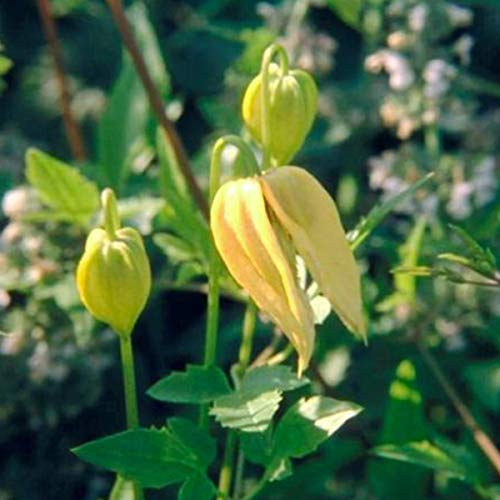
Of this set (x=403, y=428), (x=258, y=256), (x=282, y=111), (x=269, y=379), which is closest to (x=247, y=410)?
(x=269, y=379)

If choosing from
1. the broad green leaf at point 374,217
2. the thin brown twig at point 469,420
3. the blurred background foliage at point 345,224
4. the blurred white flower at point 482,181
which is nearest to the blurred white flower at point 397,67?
the blurred background foliage at point 345,224

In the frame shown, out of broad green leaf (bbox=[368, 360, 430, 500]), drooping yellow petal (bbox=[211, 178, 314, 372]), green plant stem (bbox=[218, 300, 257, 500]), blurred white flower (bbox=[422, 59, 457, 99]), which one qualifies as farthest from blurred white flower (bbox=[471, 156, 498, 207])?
drooping yellow petal (bbox=[211, 178, 314, 372])

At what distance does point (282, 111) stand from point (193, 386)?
0.28 meters

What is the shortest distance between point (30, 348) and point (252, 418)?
0.81m

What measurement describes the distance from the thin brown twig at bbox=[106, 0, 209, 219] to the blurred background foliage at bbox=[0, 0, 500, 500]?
3cm

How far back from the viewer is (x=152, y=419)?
8.02ft

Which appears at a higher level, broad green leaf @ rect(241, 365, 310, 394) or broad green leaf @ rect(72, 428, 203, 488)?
broad green leaf @ rect(241, 365, 310, 394)

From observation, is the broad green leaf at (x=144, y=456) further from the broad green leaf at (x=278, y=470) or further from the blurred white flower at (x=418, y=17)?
the blurred white flower at (x=418, y=17)

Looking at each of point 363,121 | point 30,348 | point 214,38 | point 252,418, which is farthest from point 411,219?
point 252,418

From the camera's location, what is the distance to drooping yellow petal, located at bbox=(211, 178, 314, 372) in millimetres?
1434

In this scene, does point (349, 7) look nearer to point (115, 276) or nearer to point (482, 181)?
point (482, 181)

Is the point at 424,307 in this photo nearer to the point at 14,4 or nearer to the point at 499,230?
the point at 499,230

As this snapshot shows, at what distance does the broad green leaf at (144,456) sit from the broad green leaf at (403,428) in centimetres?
50

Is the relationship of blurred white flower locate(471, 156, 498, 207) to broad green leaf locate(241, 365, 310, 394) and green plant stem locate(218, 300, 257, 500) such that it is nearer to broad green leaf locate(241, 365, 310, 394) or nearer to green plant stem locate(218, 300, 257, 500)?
green plant stem locate(218, 300, 257, 500)
